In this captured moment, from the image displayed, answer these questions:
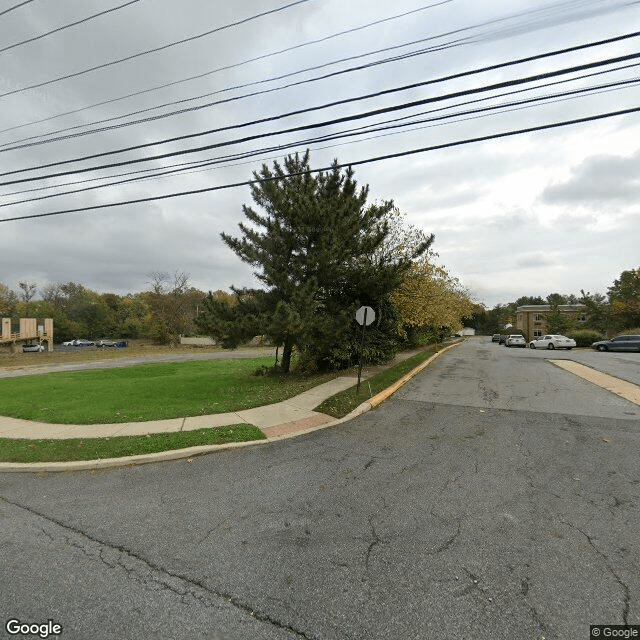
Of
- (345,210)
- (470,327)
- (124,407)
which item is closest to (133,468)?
(124,407)

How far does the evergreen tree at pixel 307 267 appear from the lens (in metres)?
10.8

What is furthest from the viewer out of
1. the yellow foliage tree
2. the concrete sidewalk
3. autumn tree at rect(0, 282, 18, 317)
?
autumn tree at rect(0, 282, 18, 317)

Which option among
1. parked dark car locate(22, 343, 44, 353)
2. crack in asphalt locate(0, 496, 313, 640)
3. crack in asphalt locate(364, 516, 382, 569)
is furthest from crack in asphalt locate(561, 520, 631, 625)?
parked dark car locate(22, 343, 44, 353)

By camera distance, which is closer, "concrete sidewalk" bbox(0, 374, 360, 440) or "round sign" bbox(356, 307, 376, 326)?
"concrete sidewalk" bbox(0, 374, 360, 440)

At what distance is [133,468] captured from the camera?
494 centimetres

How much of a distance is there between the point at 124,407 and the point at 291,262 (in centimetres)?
672

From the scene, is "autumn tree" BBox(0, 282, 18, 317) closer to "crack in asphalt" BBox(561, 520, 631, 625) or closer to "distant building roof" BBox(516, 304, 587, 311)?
"crack in asphalt" BBox(561, 520, 631, 625)

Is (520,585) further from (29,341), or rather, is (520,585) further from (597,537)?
(29,341)

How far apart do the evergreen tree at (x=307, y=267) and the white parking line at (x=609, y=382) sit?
7.25 m

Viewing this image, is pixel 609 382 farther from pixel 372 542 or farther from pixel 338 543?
pixel 338 543

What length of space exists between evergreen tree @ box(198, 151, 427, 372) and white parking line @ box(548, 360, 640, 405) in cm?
725

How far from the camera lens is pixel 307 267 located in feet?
37.8

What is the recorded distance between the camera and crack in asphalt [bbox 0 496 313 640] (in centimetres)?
237

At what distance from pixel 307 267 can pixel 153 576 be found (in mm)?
9670
